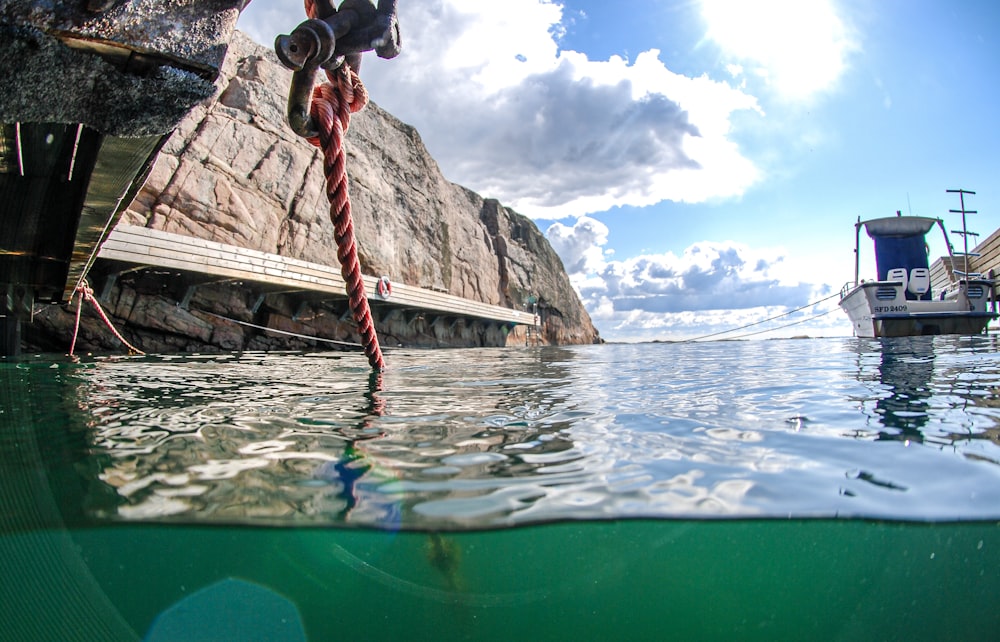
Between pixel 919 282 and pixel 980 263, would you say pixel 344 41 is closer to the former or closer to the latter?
pixel 919 282

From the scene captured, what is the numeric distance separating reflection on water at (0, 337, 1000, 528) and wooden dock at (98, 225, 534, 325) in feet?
34.2

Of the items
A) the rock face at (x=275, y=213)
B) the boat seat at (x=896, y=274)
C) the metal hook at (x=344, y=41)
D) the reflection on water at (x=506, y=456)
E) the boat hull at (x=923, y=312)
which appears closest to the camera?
the reflection on water at (x=506, y=456)

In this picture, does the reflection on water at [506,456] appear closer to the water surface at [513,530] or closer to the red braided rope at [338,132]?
the water surface at [513,530]

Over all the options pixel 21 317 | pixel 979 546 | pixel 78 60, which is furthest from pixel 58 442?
pixel 21 317

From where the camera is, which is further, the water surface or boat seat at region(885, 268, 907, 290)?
boat seat at region(885, 268, 907, 290)

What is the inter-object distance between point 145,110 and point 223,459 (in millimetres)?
1989

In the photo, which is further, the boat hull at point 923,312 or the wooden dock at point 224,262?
the boat hull at point 923,312

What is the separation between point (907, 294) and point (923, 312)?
283cm

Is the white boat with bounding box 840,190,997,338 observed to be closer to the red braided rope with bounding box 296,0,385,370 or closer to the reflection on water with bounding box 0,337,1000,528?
the reflection on water with bounding box 0,337,1000,528

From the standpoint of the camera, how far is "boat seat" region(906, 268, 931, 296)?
82.8 feet

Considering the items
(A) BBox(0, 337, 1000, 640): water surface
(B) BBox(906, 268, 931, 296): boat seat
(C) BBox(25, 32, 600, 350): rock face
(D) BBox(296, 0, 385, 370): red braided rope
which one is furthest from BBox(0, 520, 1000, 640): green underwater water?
(B) BBox(906, 268, 931, 296): boat seat

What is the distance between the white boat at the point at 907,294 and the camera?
22609 millimetres

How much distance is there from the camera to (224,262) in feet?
51.5

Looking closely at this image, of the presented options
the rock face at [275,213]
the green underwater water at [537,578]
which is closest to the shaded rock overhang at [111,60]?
the rock face at [275,213]
